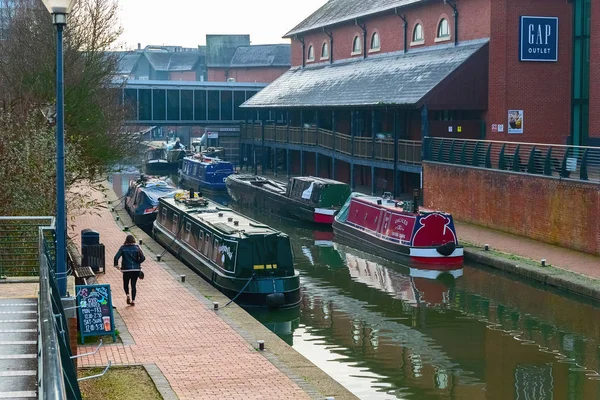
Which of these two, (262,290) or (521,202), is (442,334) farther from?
(521,202)

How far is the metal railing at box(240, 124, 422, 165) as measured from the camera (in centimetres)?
3616

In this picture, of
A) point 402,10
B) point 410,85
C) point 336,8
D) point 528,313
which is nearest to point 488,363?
point 528,313

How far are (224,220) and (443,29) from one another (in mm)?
18516

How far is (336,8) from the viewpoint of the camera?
52.4 m

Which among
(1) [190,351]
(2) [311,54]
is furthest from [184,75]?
(1) [190,351]

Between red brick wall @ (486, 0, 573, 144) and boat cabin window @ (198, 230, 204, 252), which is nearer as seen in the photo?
boat cabin window @ (198, 230, 204, 252)

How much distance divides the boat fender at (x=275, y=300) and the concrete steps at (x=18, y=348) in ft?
28.3

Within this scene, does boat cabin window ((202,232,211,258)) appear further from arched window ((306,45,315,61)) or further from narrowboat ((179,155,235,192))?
arched window ((306,45,315,61))

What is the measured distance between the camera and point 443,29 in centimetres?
3875

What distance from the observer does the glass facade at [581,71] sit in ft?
114

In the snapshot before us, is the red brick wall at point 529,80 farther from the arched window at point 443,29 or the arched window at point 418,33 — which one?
the arched window at point 418,33

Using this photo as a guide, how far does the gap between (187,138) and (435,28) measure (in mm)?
64941

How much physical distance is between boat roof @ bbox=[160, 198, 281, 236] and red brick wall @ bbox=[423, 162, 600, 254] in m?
8.17

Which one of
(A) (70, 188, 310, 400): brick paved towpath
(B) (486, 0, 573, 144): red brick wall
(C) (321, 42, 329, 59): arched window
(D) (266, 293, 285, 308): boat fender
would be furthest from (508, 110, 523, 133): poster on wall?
(C) (321, 42, 329, 59): arched window
